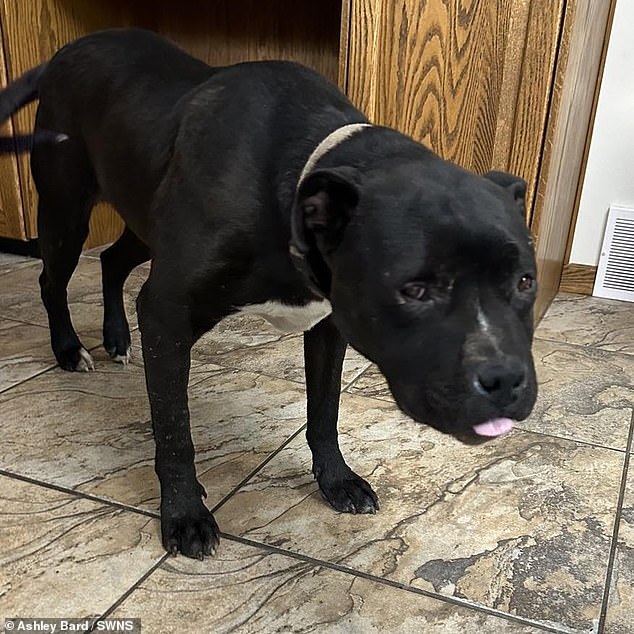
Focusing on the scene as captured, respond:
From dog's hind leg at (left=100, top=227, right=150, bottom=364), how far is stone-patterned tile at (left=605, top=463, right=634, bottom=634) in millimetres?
1281

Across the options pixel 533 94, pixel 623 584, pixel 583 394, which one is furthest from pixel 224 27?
pixel 623 584

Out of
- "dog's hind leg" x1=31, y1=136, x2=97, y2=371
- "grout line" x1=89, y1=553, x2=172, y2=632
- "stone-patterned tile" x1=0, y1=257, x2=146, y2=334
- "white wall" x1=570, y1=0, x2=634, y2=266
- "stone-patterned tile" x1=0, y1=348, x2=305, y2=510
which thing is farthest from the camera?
"white wall" x1=570, y1=0, x2=634, y2=266

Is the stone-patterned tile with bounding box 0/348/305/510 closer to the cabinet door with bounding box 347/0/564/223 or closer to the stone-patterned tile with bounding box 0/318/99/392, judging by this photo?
the stone-patterned tile with bounding box 0/318/99/392

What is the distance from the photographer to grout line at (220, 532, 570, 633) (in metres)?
1.19

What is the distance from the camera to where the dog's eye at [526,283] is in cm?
104

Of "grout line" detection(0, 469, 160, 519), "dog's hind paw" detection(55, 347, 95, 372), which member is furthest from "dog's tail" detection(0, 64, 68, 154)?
"grout line" detection(0, 469, 160, 519)

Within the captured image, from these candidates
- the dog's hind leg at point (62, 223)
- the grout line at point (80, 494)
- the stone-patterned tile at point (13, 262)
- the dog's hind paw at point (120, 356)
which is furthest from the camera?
the stone-patterned tile at point (13, 262)

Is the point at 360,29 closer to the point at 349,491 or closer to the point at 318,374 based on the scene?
the point at 318,374

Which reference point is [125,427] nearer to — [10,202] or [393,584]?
[393,584]

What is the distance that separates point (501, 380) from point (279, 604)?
531 mm

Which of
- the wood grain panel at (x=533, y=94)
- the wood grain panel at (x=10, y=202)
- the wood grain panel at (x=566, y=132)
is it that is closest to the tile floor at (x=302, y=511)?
the wood grain panel at (x=566, y=132)

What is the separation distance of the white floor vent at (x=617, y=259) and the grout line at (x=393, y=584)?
1852mm

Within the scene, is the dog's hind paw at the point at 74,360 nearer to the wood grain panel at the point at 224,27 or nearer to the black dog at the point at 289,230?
the black dog at the point at 289,230

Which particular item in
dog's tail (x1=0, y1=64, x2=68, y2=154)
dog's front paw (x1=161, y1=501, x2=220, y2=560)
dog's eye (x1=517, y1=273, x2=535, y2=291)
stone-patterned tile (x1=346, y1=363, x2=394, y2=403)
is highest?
dog's tail (x1=0, y1=64, x2=68, y2=154)
